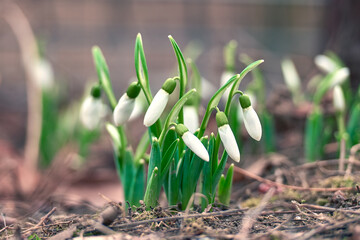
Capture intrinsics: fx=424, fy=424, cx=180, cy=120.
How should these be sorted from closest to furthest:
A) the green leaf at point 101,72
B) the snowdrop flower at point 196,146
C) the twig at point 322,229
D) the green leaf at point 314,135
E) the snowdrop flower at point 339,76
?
1. the twig at point 322,229
2. the snowdrop flower at point 196,146
3. the green leaf at point 101,72
4. the snowdrop flower at point 339,76
5. the green leaf at point 314,135

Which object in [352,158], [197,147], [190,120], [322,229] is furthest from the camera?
[352,158]

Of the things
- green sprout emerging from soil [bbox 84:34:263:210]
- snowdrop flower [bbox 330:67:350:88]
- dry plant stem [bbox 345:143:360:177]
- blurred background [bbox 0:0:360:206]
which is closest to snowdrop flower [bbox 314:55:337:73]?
snowdrop flower [bbox 330:67:350:88]

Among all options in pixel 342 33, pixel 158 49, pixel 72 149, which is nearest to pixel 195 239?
pixel 342 33

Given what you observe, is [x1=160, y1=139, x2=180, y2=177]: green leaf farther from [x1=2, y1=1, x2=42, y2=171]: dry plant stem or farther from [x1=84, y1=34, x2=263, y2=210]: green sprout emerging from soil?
[x1=2, y1=1, x2=42, y2=171]: dry plant stem

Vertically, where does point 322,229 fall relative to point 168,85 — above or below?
below

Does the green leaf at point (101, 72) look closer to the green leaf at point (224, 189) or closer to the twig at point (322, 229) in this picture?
the green leaf at point (224, 189)

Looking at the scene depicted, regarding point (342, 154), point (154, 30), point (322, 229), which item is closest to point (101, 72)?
point (322, 229)

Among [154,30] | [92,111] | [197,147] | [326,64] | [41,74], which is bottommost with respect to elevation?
[197,147]

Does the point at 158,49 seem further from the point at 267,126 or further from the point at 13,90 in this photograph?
the point at 267,126

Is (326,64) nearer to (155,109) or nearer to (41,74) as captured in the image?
(155,109)

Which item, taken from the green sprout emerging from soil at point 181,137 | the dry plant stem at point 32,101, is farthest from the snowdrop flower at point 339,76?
the dry plant stem at point 32,101
